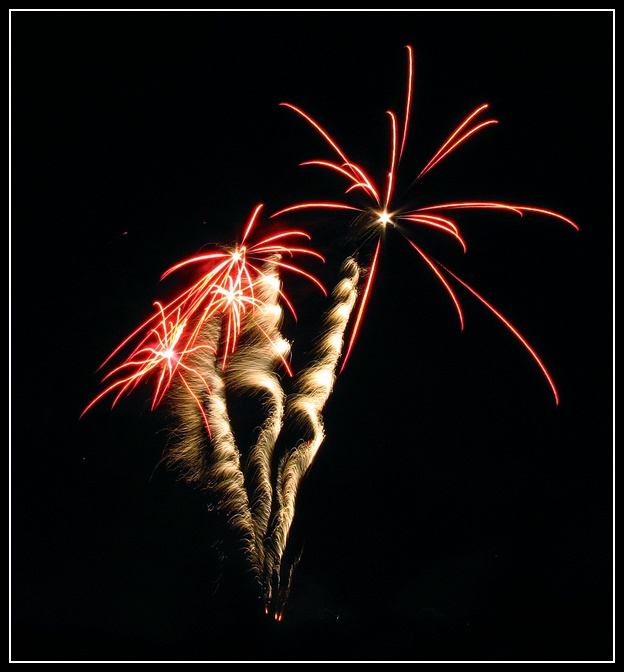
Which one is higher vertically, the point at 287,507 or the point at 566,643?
the point at 287,507

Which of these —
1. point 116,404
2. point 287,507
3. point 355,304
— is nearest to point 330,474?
point 287,507

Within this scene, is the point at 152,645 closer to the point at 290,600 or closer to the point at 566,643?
the point at 290,600

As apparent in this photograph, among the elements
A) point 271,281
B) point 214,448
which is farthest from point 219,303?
point 214,448

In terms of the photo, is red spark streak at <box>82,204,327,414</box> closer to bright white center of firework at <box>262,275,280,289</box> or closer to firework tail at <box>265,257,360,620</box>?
bright white center of firework at <box>262,275,280,289</box>

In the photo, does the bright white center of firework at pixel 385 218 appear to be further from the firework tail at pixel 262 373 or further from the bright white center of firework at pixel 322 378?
the bright white center of firework at pixel 322 378

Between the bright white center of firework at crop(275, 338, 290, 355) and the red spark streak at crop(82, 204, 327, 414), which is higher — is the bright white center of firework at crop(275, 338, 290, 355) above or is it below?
below

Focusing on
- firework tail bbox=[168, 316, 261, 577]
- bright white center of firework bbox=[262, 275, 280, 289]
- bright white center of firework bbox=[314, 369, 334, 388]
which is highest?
bright white center of firework bbox=[262, 275, 280, 289]

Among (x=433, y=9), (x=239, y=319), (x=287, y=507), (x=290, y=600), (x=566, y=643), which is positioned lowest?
(x=566, y=643)

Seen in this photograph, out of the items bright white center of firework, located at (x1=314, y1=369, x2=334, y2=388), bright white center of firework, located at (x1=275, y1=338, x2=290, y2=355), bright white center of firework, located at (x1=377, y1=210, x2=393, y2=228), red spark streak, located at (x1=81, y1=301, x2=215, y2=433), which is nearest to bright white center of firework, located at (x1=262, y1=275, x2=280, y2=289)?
bright white center of firework, located at (x1=275, y1=338, x2=290, y2=355)

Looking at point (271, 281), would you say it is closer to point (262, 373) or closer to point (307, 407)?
point (262, 373)
